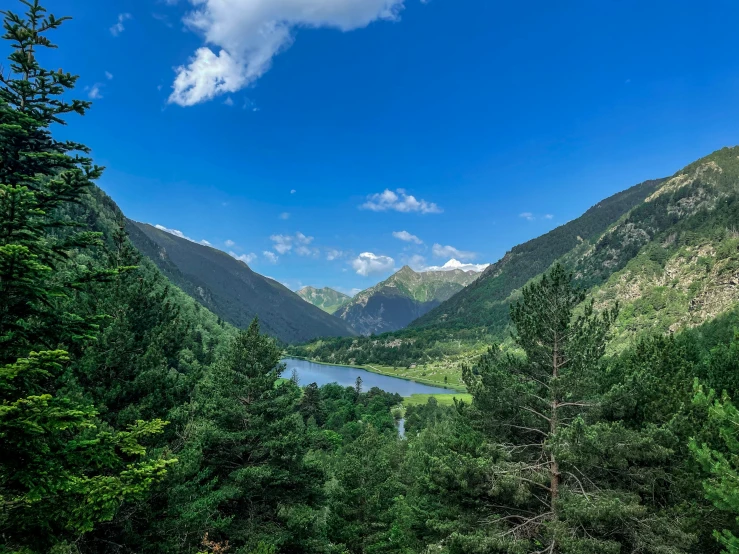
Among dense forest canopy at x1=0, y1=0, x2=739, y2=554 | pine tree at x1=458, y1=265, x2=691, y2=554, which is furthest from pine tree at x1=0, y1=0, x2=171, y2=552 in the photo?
pine tree at x1=458, y1=265, x2=691, y2=554

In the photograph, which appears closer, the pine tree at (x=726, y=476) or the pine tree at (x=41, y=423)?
the pine tree at (x=41, y=423)

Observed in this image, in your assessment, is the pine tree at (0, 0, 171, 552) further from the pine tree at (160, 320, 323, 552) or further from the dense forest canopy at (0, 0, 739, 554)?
the pine tree at (160, 320, 323, 552)

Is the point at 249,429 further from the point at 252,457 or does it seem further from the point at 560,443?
the point at 560,443

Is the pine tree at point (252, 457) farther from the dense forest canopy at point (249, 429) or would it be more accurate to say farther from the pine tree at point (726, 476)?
the pine tree at point (726, 476)

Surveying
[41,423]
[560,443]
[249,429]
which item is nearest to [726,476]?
[560,443]

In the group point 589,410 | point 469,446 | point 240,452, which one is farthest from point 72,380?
point 589,410

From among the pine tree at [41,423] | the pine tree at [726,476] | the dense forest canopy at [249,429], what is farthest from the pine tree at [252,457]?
the pine tree at [726,476]

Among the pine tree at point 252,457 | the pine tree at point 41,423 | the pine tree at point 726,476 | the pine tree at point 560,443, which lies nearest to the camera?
the pine tree at point 41,423

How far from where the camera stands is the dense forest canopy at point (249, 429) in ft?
20.2

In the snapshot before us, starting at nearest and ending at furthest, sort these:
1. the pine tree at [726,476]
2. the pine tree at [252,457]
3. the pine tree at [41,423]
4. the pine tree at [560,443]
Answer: the pine tree at [41,423], the pine tree at [726,476], the pine tree at [560,443], the pine tree at [252,457]

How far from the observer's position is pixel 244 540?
17.2 metres

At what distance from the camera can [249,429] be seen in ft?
61.2

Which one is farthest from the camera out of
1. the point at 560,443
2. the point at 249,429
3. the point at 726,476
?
the point at 249,429

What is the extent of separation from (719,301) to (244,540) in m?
175
